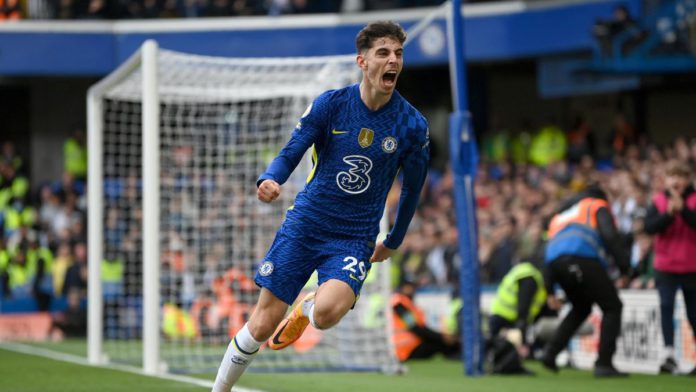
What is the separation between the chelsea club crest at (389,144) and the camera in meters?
7.11

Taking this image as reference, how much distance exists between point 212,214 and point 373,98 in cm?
813

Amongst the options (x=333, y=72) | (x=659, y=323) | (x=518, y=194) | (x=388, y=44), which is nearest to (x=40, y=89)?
(x=518, y=194)

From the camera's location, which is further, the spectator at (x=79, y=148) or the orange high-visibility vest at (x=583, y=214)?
the spectator at (x=79, y=148)

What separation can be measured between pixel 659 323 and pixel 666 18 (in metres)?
8.22

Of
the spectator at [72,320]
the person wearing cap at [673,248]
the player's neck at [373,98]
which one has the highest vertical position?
the player's neck at [373,98]

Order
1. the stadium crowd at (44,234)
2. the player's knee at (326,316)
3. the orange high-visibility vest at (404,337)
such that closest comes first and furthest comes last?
1. the player's knee at (326,316)
2. the orange high-visibility vest at (404,337)
3. the stadium crowd at (44,234)

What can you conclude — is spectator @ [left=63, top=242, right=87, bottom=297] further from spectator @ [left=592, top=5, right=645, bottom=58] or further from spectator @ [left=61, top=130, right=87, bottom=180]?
spectator @ [left=592, top=5, right=645, bottom=58]

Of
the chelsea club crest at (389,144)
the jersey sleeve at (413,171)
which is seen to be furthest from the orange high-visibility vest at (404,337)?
the chelsea club crest at (389,144)

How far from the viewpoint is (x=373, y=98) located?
23.4 feet

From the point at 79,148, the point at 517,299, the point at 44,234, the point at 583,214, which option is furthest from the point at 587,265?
the point at 79,148

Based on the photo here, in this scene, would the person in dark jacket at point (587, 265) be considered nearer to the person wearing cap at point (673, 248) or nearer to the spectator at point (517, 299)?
the person wearing cap at point (673, 248)

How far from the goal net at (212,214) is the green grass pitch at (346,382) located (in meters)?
0.66

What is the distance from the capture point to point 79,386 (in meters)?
10.1

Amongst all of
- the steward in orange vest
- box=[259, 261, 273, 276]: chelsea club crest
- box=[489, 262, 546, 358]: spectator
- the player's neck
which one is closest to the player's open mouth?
the player's neck
